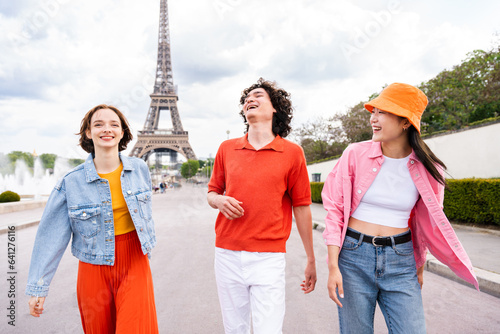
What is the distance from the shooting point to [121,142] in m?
2.41

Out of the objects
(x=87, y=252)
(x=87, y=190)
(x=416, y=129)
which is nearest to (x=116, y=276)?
(x=87, y=252)

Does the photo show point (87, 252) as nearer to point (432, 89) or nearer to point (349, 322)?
point (349, 322)

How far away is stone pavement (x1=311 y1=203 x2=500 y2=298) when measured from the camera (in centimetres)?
385

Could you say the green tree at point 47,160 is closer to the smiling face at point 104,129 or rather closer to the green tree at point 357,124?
the green tree at point 357,124

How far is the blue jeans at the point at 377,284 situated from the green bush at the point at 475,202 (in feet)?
20.7

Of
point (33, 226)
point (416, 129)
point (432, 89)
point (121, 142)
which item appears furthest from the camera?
point (432, 89)

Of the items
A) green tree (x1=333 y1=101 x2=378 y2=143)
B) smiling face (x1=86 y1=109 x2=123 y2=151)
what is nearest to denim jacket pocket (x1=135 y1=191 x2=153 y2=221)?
smiling face (x1=86 y1=109 x2=123 y2=151)

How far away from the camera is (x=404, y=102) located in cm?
175

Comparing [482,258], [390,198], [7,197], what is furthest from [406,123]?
[7,197]

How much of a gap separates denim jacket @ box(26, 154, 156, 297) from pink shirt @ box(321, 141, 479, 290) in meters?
1.23

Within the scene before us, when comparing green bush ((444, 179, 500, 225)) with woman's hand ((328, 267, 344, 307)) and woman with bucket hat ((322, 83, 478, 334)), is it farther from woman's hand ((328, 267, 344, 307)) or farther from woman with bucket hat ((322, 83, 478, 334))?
woman's hand ((328, 267, 344, 307))

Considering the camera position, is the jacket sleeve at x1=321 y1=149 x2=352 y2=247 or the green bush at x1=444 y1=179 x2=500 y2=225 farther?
the green bush at x1=444 y1=179 x2=500 y2=225

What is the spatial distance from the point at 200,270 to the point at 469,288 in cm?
365

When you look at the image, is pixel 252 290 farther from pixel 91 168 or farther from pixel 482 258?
pixel 482 258
